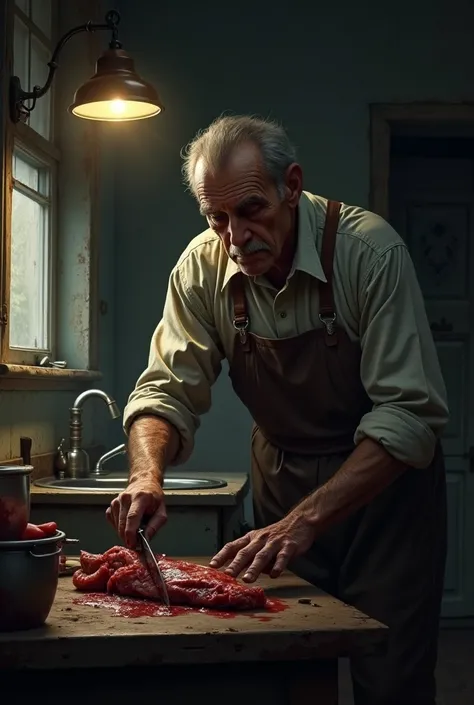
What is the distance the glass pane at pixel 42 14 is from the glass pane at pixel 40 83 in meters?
0.09

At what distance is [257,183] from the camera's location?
7.79 ft

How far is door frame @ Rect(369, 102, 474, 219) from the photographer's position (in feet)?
16.6

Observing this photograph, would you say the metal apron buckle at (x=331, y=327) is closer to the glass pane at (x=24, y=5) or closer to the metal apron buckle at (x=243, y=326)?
the metal apron buckle at (x=243, y=326)

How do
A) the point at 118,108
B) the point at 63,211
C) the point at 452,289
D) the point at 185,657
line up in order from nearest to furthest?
the point at 185,657, the point at 118,108, the point at 63,211, the point at 452,289

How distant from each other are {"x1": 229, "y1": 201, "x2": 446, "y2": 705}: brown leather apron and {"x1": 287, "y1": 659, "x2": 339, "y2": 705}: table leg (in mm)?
720

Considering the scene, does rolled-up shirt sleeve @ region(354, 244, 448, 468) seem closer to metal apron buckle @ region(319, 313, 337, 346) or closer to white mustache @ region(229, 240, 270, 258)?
metal apron buckle @ region(319, 313, 337, 346)

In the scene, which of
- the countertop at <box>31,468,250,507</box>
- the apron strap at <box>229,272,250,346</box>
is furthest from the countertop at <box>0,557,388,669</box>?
the countertop at <box>31,468,250,507</box>

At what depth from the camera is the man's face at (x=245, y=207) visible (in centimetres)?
235

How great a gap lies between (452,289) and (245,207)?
3904mm

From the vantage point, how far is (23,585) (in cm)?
171

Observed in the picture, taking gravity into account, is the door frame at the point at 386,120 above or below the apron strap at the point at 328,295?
above

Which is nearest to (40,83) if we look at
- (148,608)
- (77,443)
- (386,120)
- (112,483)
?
(77,443)

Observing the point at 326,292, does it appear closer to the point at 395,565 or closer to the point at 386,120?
the point at 395,565

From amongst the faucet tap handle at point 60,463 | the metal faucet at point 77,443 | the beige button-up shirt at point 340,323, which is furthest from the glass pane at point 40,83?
the beige button-up shirt at point 340,323
